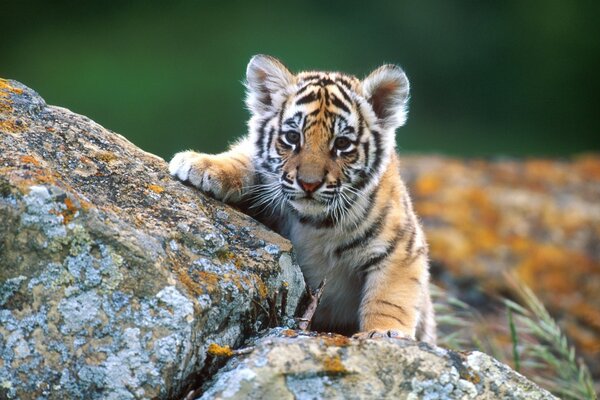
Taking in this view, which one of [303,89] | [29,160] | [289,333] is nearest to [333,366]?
[289,333]

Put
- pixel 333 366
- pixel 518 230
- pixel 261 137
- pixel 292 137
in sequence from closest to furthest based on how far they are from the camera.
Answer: pixel 333 366 < pixel 292 137 < pixel 261 137 < pixel 518 230

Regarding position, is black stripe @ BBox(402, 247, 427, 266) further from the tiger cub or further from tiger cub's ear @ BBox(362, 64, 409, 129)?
tiger cub's ear @ BBox(362, 64, 409, 129)

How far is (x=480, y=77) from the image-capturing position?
13.1m

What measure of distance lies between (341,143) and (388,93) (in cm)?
48

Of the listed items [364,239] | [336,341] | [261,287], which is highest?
[364,239]

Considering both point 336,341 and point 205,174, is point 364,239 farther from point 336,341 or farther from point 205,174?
point 336,341

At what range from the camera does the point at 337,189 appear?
445 centimetres

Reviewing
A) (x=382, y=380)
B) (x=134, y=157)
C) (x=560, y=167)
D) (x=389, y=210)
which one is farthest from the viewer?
(x=560, y=167)

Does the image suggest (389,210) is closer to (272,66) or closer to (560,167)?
(272,66)

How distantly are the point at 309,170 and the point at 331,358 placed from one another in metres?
1.40

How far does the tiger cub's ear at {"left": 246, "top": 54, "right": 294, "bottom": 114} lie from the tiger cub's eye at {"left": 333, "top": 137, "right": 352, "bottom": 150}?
46 cm

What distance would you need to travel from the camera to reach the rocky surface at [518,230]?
23.2 ft

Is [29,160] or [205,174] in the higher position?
[205,174]

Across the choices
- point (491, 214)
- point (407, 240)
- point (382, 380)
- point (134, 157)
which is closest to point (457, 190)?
point (491, 214)
